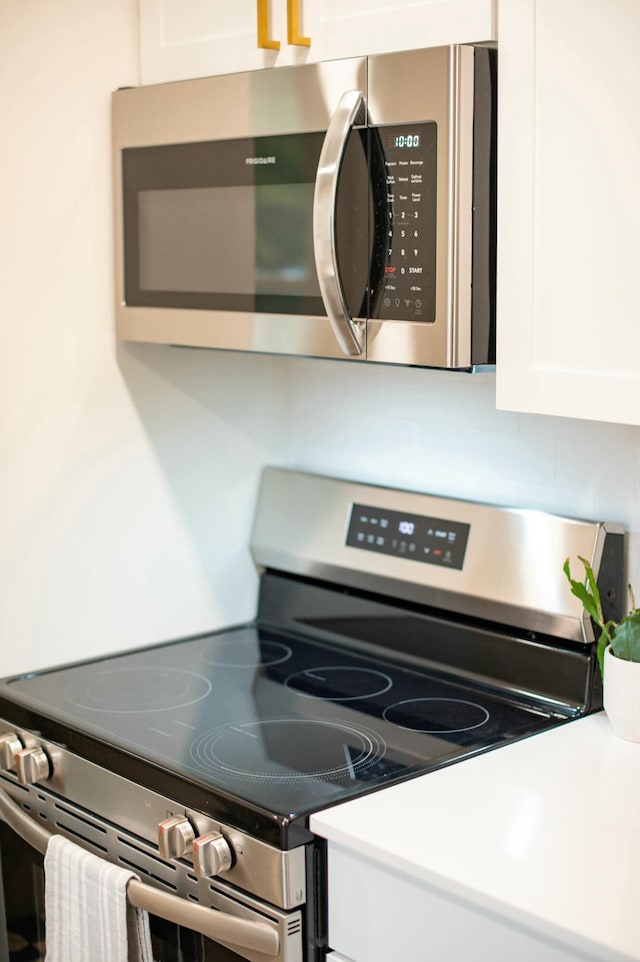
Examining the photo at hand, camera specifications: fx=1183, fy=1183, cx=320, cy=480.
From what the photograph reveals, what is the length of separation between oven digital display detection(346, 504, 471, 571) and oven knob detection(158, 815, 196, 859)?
63 cm

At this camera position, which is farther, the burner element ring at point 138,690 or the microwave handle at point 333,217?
the burner element ring at point 138,690

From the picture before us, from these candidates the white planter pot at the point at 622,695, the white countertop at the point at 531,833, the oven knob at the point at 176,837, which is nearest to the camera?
the white countertop at the point at 531,833

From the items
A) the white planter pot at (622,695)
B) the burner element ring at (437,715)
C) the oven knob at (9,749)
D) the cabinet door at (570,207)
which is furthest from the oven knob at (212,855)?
the cabinet door at (570,207)

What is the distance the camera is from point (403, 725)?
1667 mm

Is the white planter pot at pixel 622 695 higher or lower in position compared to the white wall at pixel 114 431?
lower

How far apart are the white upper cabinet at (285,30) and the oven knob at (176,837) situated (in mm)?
1019

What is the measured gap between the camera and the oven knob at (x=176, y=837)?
146 cm

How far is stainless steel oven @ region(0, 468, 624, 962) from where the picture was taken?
1.44 m

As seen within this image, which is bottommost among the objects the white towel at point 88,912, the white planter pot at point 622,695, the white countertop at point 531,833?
the white towel at point 88,912

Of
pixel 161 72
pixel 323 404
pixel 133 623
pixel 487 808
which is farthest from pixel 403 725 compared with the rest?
pixel 161 72

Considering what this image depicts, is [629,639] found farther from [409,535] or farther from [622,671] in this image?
[409,535]

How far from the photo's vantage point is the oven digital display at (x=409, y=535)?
1.89m

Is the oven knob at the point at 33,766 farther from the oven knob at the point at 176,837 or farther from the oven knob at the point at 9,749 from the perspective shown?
the oven knob at the point at 176,837

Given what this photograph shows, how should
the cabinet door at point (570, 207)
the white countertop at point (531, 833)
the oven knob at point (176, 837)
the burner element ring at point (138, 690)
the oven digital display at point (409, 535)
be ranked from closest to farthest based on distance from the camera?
the white countertop at point (531, 833)
the cabinet door at point (570, 207)
the oven knob at point (176, 837)
the burner element ring at point (138, 690)
the oven digital display at point (409, 535)
